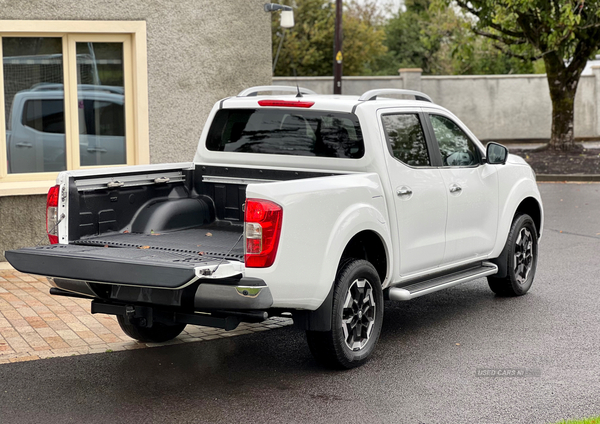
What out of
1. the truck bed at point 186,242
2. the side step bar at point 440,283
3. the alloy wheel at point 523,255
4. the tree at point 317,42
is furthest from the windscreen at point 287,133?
the tree at point 317,42

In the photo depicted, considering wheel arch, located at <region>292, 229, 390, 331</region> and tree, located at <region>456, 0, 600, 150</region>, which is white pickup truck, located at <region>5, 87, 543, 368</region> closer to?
wheel arch, located at <region>292, 229, 390, 331</region>

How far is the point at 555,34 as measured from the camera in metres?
20.5

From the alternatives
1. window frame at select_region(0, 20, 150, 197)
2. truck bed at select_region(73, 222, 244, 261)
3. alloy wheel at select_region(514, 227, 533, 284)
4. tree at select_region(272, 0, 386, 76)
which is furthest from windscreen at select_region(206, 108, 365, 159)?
tree at select_region(272, 0, 386, 76)

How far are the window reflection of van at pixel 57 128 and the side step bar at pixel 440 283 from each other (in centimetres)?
512

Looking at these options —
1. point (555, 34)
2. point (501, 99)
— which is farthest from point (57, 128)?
point (501, 99)

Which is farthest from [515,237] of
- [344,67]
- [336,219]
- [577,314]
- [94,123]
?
[344,67]

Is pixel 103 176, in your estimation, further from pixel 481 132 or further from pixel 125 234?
pixel 481 132

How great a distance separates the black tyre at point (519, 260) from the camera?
796 centimetres

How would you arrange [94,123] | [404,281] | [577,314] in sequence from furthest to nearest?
[94,123]
[577,314]
[404,281]

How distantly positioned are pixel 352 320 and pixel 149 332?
66.2 inches

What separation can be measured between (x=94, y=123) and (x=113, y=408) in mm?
6008

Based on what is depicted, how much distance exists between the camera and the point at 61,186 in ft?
18.7

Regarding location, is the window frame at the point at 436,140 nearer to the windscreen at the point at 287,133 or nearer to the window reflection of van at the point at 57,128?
the windscreen at the point at 287,133

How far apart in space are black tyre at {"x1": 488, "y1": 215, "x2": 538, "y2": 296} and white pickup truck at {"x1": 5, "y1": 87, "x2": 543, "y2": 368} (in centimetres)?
3
